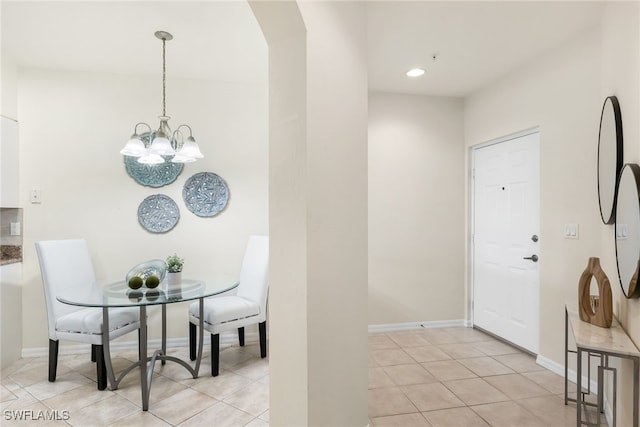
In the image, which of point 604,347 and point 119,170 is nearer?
point 604,347

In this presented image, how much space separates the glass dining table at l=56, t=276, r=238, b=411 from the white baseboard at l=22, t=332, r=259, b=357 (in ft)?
1.76

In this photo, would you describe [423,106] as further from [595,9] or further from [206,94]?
[206,94]

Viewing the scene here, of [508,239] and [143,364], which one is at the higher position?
[508,239]

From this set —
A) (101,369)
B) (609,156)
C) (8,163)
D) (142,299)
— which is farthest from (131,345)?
(609,156)

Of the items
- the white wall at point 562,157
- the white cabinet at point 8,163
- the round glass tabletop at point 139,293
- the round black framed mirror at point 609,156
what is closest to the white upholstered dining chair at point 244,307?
the round glass tabletop at point 139,293

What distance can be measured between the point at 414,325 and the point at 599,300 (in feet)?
6.98

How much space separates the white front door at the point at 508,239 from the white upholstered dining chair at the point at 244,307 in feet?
7.50

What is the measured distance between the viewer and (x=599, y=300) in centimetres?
193

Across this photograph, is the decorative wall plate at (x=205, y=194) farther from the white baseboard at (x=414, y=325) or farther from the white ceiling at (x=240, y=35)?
the white baseboard at (x=414, y=325)

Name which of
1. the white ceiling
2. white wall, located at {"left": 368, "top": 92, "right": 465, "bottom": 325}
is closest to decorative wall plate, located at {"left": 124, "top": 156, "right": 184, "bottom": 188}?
the white ceiling

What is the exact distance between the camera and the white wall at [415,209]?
3783 mm

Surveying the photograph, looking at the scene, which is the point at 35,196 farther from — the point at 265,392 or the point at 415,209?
the point at 415,209

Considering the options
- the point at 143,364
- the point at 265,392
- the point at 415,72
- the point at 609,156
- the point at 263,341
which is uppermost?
the point at 415,72

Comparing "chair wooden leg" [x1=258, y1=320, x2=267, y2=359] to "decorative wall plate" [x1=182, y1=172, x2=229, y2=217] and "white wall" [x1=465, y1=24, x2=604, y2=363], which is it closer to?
"decorative wall plate" [x1=182, y1=172, x2=229, y2=217]
